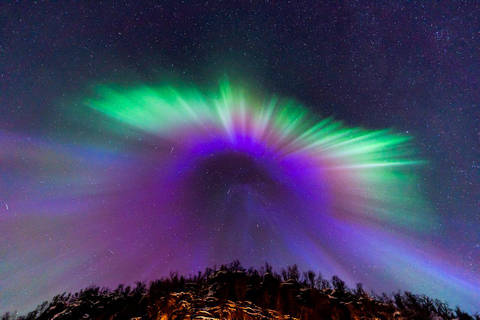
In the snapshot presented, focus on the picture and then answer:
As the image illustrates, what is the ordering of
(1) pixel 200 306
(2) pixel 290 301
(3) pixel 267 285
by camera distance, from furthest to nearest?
1. (3) pixel 267 285
2. (2) pixel 290 301
3. (1) pixel 200 306

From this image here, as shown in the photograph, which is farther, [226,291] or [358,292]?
[358,292]

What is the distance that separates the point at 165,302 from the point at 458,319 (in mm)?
43161

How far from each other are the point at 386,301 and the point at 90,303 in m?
42.2

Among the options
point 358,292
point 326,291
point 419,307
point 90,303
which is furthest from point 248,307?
point 419,307

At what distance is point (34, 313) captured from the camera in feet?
143

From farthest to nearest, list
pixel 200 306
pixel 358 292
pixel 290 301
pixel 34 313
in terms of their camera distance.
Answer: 1. pixel 34 313
2. pixel 358 292
3. pixel 290 301
4. pixel 200 306

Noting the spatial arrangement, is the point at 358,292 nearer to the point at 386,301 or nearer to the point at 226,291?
the point at 386,301

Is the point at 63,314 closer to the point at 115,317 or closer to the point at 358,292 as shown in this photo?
the point at 115,317

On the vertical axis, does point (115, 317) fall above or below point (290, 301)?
below

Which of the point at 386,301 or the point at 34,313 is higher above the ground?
the point at 386,301

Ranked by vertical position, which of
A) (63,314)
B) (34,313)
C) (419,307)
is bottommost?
(34,313)

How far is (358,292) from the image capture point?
3922 centimetres

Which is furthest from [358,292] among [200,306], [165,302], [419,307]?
[165,302]

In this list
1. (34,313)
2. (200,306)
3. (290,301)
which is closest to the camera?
(200,306)
